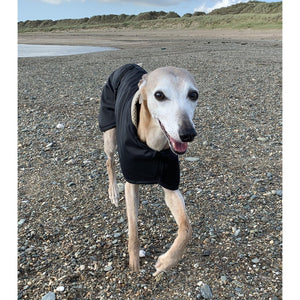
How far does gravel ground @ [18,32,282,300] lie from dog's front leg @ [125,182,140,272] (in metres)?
0.10

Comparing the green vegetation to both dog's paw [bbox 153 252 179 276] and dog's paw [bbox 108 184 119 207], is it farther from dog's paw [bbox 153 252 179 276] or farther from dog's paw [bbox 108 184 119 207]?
dog's paw [bbox 153 252 179 276]

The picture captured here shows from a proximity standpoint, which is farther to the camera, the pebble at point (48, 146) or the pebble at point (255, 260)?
the pebble at point (48, 146)

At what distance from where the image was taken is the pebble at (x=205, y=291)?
8.17 ft

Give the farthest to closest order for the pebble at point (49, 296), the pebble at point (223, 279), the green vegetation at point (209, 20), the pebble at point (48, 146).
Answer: the green vegetation at point (209, 20) < the pebble at point (48, 146) < the pebble at point (223, 279) < the pebble at point (49, 296)

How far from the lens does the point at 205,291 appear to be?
99.4 inches

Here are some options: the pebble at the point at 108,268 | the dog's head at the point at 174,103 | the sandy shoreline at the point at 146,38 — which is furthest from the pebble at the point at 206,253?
the sandy shoreline at the point at 146,38

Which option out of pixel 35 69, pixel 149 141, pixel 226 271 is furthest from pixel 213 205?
pixel 35 69

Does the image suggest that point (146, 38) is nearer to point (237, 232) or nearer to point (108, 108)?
point (108, 108)

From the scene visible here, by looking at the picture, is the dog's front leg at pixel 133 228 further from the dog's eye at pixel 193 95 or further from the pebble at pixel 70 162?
the pebble at pixel 70 162

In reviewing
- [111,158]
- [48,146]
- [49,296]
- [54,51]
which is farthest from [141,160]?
[54,51]

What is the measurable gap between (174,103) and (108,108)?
1.78 m

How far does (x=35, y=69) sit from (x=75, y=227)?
10364 millimetres

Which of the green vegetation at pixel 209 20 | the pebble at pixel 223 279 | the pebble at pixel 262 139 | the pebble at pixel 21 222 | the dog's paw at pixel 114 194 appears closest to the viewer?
the pebble at pixel 223 279

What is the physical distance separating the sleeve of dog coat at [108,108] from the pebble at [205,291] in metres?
2.00
